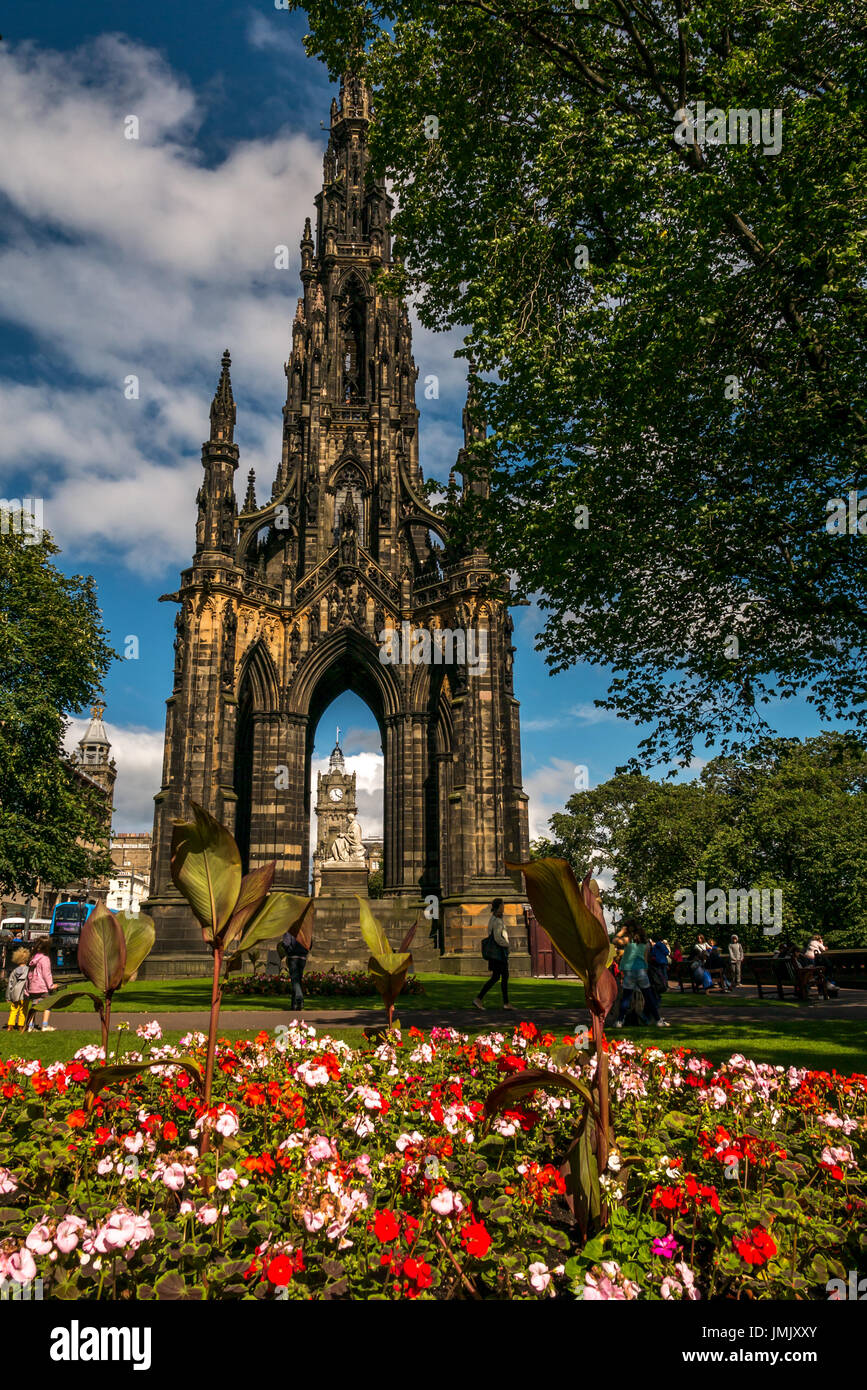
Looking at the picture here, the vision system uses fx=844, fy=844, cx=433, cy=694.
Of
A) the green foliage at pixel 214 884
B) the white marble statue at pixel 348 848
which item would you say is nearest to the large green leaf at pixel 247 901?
the green foliage at pixel 214 884

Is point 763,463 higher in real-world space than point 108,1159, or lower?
higher

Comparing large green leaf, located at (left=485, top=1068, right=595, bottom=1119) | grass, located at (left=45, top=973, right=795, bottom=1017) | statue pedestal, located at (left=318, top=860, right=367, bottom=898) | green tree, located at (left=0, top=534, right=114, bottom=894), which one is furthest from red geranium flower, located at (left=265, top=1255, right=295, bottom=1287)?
green tree, located at (left=0, top=534, right=114, bottom=894)

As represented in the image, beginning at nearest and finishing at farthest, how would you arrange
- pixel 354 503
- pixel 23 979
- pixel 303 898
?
1. pixel 303 898
2. pixel 23 979
3. pixel 354 503

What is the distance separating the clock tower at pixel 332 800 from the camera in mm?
36906

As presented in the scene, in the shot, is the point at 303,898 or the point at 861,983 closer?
the point at 303,898

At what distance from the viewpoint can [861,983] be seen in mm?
22453

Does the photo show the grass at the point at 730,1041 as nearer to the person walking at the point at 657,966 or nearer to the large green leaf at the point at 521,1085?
the person walking at the point at 657,966

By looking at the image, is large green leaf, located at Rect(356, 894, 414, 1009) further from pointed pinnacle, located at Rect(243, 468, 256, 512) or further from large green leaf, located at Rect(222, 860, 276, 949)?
pointed pinnacle, located at Rect(243, 468, 256, 512)

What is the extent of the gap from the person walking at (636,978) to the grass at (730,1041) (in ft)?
1.46

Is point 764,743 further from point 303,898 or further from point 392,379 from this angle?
point 392,379

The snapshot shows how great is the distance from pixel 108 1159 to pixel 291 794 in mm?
28643

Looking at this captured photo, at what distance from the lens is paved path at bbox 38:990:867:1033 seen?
11.3 m

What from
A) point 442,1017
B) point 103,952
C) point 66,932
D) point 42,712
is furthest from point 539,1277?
point 66,932

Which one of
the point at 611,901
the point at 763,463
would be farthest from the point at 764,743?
the point at 611,901
